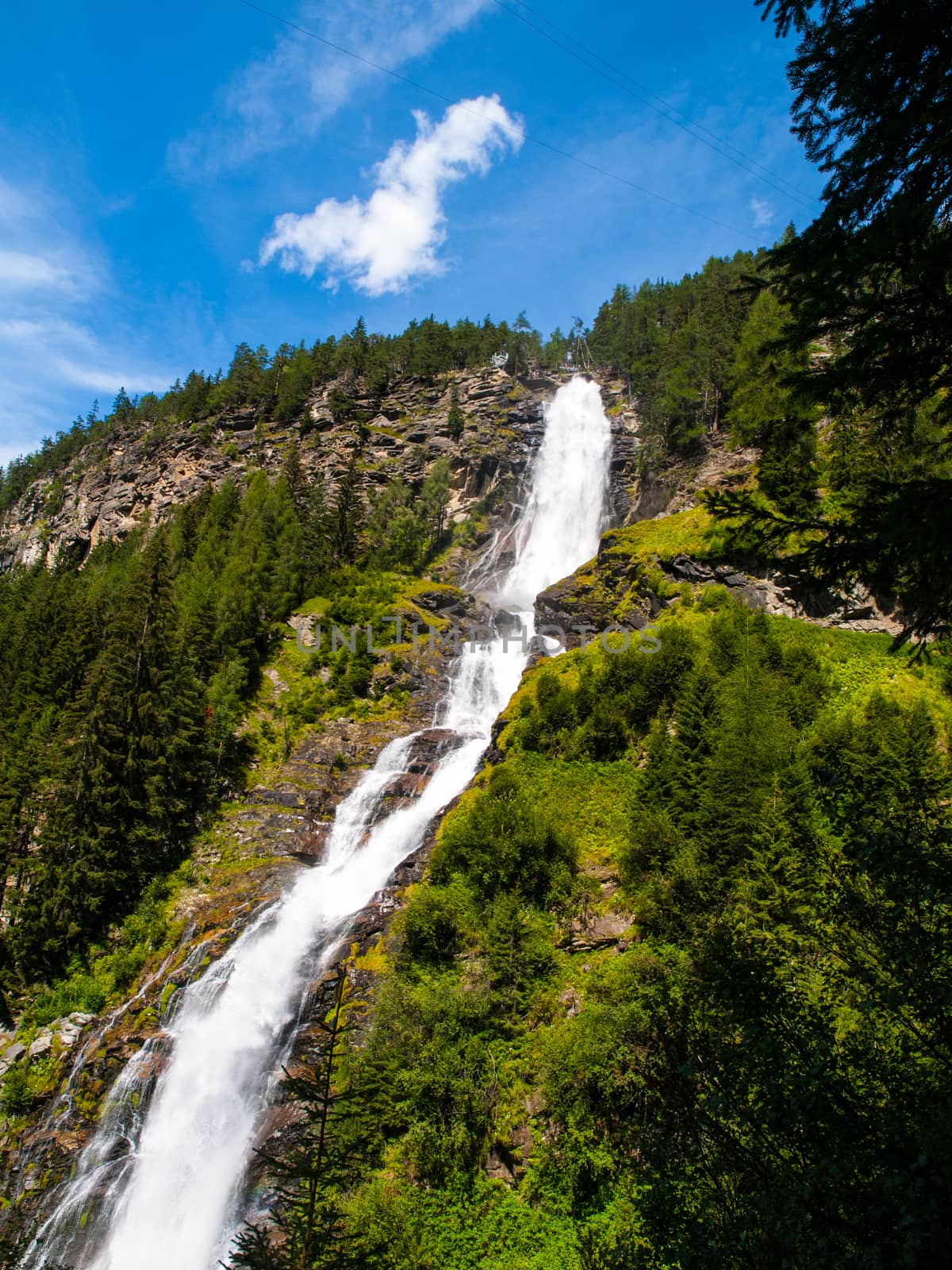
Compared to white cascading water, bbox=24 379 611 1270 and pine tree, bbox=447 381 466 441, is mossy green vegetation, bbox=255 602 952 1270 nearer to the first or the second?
white cascading water, bbox=24 379 611 1270

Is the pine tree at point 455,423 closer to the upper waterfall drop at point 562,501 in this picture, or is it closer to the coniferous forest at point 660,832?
the upper waterfall drop at point 562,501

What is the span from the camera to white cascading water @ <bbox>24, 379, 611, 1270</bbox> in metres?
18.1

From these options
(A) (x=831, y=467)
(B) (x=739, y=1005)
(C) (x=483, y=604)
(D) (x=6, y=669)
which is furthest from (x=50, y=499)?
(B) (x=739, y=1005)

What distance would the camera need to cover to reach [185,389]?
337 ft

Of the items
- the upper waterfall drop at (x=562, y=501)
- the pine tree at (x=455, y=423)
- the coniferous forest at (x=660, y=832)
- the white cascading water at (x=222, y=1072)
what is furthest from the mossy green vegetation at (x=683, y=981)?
the pine tree at (x=455, y=423)

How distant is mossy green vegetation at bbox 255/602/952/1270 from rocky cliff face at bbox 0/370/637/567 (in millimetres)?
42994

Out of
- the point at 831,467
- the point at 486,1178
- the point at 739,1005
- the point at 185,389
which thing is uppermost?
the point at 185,389

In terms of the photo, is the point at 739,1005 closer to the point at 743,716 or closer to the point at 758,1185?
the point at 758,1185

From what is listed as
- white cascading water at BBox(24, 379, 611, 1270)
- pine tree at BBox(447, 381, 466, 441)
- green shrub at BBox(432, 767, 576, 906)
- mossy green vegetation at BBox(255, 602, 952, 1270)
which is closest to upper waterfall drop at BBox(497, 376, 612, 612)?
pine tree at BBox(447, 381, 466, 441)

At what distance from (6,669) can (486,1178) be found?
153ft

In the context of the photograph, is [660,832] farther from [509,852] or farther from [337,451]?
[337,451]

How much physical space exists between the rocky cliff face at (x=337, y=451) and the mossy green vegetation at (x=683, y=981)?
43.0 metres

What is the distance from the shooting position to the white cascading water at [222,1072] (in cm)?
1809

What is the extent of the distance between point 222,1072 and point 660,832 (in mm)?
16118
